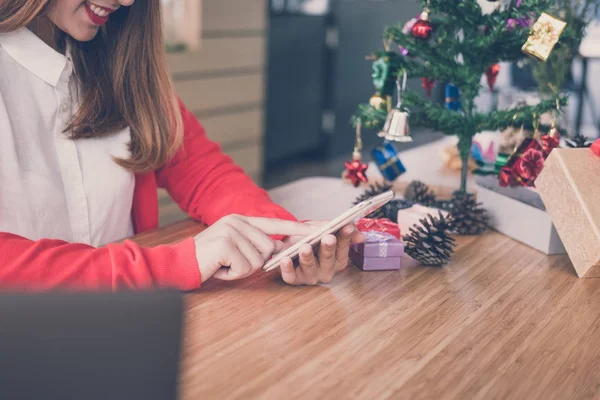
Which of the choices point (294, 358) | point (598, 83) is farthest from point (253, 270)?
point (598, 83)

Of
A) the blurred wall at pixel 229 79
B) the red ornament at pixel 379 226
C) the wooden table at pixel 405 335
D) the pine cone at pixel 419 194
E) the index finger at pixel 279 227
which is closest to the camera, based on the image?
the wooden table at pixel 405 335

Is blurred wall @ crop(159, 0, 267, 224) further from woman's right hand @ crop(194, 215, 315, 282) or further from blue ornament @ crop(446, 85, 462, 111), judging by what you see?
woman's right hand @ crop(194, 215, 315, 282)

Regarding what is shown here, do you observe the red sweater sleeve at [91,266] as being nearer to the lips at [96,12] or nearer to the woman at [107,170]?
the woman at [107,170]

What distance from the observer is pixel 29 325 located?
45 cm

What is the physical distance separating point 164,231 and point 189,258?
1.05ft

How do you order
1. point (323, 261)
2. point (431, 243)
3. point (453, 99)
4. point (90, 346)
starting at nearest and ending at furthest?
point (90, 346) < point (323, 261) < point (431, 243) < point (453, 99)

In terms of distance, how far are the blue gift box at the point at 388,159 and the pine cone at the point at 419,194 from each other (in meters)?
0.04

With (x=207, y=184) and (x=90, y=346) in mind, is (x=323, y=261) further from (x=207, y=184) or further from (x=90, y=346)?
(x=90, y=346)

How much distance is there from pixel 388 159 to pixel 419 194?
10 centimetres

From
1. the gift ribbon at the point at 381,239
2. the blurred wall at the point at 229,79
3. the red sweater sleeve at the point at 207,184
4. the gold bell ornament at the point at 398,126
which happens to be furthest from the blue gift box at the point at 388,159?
the blurred wall at the point at 229,79

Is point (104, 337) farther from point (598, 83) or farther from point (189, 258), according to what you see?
point (598, 83)

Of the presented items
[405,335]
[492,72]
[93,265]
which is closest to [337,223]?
[405,335]

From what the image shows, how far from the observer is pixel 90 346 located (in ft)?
1.47

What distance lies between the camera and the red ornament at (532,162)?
1282 mm
